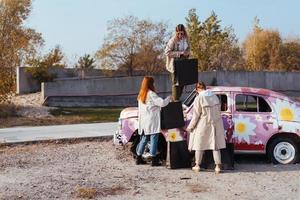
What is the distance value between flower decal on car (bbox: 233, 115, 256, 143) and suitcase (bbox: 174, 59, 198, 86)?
1.25m

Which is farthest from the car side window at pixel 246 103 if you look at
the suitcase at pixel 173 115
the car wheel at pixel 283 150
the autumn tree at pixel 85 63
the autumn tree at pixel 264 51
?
the autumn tree at pixel 264 51

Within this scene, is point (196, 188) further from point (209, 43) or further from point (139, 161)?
point (209, 43)

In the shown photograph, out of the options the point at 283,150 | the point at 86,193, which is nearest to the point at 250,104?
the point at 283,150

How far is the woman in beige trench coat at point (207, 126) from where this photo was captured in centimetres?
1092

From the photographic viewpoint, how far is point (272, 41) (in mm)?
47156

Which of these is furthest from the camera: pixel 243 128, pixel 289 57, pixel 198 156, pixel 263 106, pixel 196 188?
pixel 289 57

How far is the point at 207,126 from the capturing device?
1096 centimetres

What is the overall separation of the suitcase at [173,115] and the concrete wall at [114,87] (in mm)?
13136

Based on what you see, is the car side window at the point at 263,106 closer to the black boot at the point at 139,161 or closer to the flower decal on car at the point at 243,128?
the flower decal on car at the point at 243,128

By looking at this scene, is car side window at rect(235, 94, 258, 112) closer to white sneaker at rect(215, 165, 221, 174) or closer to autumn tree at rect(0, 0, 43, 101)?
white sneaker at rect(215, 165, 221, 174)

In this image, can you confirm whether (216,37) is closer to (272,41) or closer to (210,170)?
(272,41)

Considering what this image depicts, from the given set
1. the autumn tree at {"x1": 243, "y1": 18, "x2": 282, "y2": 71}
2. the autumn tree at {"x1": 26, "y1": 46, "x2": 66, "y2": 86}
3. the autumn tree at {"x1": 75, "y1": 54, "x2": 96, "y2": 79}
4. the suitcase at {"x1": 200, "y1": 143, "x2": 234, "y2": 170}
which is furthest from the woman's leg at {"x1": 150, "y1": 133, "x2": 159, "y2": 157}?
the autumn tree at {"x1": 243, "y1": 18, "x2": 282, "y2": 71}

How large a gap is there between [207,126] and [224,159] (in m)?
0.81

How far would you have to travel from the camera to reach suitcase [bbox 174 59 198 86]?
467 inches
